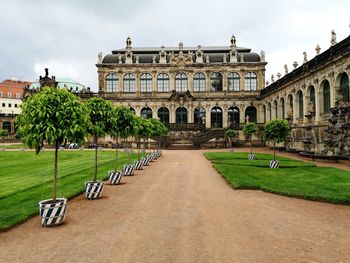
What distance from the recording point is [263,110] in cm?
6291

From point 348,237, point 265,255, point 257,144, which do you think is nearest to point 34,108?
point 265,255

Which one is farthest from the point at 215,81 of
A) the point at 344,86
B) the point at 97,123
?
the point at 97,123

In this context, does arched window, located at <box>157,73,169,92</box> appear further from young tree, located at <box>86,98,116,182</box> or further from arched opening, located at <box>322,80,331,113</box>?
young tree, located at <box>86,98,116,182</box>

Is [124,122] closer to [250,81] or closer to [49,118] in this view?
[49,118]

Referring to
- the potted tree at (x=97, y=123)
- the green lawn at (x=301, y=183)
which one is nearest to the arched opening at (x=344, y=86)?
the green lawn at (x=301, y=183)

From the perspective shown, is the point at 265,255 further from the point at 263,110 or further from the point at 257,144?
the point at 263,110

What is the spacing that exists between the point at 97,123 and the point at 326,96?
101ft

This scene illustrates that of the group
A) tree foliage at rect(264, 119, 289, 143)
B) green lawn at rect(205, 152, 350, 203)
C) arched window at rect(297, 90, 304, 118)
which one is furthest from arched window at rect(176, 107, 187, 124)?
green lawn at rect(205, 152, 350, 203)

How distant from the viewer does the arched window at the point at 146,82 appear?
6750 centimetres

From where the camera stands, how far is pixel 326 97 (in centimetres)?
3491

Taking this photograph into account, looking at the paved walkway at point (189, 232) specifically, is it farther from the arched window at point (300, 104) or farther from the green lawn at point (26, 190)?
the arched window at point (300, 104)

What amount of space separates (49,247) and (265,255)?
580cm

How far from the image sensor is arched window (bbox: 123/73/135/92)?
6769 centimetres

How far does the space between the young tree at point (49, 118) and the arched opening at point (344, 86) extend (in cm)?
2930
